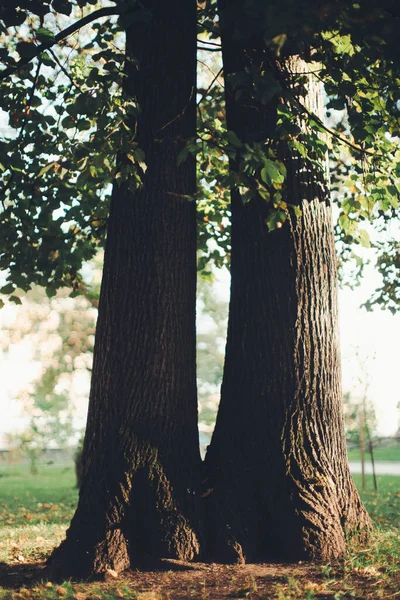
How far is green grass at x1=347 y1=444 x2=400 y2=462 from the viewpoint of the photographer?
106ft

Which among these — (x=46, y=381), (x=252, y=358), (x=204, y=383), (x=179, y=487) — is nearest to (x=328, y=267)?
(x=252, y=358)

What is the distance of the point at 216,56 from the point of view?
1090cm

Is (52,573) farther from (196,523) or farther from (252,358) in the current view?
(252,358)

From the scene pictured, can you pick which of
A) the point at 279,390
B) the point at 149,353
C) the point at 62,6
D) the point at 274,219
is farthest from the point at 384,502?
the point at 62,6

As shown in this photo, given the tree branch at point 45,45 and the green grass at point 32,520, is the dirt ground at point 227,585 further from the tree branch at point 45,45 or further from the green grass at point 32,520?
the tree branch at point 45,45

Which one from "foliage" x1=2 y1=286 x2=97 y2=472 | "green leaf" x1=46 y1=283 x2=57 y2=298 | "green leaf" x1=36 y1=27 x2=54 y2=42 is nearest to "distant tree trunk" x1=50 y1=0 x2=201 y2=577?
"green leaf" x1=36 y1=27 x2=54 y2=42

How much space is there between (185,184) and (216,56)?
561 cm

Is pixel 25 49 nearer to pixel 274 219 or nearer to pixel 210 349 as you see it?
pixel 274 219

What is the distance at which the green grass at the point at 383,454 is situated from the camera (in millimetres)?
32406

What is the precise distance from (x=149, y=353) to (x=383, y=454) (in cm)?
3154

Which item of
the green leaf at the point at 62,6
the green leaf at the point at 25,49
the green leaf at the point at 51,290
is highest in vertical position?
the green leaf at the point at 62,6

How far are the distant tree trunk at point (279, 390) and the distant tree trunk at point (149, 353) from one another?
1.07 feet

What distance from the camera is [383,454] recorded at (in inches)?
1362

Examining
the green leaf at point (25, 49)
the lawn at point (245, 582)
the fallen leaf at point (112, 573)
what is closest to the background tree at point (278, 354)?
the lawn at point (245, 582)
